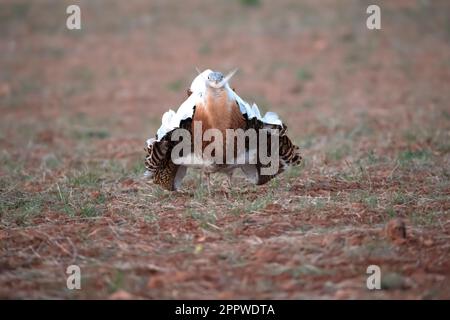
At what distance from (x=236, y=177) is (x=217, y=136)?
1.36 m

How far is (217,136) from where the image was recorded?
16.2 ft

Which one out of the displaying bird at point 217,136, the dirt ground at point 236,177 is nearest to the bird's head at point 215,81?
the displaying bird at point 217,136

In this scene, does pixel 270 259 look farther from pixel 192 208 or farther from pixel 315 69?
pixel 315 69

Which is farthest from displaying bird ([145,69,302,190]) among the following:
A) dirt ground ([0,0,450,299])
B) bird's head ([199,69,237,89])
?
dirt ground ([0,0,450,299])

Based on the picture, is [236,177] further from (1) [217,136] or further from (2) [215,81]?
(2) [215,81]

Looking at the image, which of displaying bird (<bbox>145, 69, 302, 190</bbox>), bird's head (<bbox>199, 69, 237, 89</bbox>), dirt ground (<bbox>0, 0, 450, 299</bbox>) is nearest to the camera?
dirt ground (<bbox>0, 0, 450, 299</bbox>)

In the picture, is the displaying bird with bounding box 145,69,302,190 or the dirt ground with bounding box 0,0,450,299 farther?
the displaying bird with bounding box 145,69,302,190

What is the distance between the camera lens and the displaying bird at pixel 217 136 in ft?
16.0

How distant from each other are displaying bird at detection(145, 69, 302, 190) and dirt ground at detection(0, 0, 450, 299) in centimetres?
28

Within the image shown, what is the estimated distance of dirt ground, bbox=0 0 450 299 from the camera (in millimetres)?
3996

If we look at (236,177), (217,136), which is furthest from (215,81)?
(236,177)

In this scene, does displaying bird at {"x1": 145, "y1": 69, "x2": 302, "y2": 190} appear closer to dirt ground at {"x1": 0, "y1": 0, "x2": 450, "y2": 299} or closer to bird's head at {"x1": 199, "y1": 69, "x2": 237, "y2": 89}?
bird's head at {"x1": 199, "y1": 69, "x2": 237, "y2": 89}

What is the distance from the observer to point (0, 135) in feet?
Answer: 30.8
